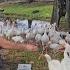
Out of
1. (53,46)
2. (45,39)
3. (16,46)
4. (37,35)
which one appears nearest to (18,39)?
(16,46)

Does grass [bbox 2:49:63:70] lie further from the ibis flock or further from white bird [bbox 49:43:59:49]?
the ibis flock

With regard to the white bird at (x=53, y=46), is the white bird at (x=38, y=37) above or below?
above

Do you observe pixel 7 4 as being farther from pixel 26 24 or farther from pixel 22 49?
pixel 22 49

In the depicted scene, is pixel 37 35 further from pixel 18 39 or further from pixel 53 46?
pixel 53 46

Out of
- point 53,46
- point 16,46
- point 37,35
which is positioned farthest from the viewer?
point 37,35

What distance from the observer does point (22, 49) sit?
20.9ft

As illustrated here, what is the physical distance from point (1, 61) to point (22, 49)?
2.04 ft

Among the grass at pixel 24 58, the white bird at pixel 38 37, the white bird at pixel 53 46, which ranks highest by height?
the white bird at pixel 38 37

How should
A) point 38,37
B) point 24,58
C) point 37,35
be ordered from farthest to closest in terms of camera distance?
point 37,35, point 38,37, point 24,58

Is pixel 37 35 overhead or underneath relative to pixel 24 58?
overhead

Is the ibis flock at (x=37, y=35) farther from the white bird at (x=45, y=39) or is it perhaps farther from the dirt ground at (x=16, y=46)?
the dirt ground at (x=16, y=46)

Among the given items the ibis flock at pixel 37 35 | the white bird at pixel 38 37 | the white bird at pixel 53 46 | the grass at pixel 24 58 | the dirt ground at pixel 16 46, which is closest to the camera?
the grass at pixel 24 58

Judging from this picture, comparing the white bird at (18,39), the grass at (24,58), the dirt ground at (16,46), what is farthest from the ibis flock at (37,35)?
the grass at (24,58)

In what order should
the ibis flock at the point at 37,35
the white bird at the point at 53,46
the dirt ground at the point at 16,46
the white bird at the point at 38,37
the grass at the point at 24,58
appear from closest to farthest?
the grass at the point at 24,58, the white bird at the point at 53,46, the dirt ground at the point at 16,46, the ibis flock at the point at 37,35, the white bird at the point at 38,37
